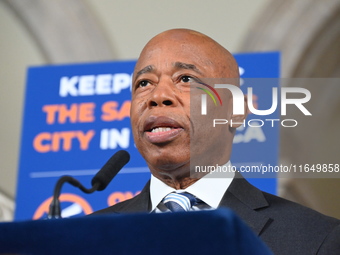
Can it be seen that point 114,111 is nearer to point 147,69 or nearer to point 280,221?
point 147,69

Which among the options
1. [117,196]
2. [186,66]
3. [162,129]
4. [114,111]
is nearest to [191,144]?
[162,129]

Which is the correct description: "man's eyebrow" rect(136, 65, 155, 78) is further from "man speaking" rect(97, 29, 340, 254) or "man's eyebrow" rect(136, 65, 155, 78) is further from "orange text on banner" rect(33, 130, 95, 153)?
"orange text on banner" rect(33, 130, 95, 153)

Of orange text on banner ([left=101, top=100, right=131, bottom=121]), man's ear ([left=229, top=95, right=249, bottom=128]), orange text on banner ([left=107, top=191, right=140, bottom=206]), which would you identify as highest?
orange text on banner ([left=101, top=100, right=131, bottom=121])

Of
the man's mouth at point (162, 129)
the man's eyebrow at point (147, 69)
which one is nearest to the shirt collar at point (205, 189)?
the man's mouth at point (162, 129)

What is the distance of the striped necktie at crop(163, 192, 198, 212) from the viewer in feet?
5.31

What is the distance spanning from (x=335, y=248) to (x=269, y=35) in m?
3.83

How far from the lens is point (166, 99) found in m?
1.65

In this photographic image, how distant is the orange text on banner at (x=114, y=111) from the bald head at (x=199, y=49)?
5.52 ft

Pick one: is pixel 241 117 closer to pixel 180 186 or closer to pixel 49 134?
pixel 180 186

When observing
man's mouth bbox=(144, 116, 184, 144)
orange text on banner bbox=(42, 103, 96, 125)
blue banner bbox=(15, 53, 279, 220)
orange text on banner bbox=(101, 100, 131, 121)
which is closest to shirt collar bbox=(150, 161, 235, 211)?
man's mouth bbox=(144, 116, 184, 144)

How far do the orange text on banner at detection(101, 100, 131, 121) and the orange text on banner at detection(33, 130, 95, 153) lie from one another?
92mm

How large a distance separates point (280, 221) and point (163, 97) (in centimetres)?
34

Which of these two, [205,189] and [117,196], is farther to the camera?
[117,196]

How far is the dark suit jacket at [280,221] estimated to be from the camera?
5.09ft
